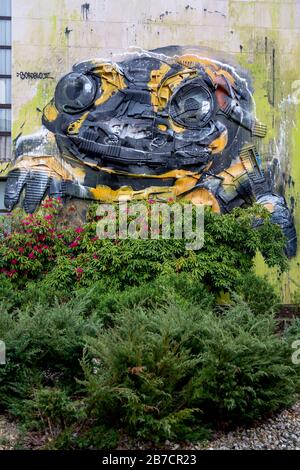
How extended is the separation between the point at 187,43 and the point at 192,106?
151 cm

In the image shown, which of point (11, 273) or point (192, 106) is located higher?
point (192, 106)

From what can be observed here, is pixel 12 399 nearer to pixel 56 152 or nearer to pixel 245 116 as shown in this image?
pixel 56 152

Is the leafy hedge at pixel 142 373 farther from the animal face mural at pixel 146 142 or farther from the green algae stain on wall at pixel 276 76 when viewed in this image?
the green algae stain on wall at pixel 276 76

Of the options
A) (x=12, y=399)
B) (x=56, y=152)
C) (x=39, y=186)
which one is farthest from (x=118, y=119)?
(x=12, y=399)

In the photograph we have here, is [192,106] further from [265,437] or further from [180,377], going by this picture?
[265,437]

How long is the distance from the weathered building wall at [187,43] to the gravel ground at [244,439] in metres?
7.29

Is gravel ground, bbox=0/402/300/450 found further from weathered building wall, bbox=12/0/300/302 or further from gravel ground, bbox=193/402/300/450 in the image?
weathered building wall, bbox=12/0/300/302

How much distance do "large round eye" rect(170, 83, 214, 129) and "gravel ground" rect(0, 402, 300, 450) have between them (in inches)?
325

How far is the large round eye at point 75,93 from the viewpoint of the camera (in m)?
11.8

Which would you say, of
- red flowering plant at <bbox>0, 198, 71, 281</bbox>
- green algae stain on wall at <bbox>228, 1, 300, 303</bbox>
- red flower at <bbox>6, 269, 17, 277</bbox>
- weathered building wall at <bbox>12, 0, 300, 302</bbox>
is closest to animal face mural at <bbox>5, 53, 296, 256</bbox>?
weathered building wall at <bbox>12, 0, 300, 302</bbox>

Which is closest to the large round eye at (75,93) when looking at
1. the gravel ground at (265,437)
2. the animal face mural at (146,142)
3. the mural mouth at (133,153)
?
the animal face mural at (146,142)

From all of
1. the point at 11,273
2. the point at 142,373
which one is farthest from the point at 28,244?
the point at 142,373

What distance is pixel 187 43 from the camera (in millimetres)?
12234
